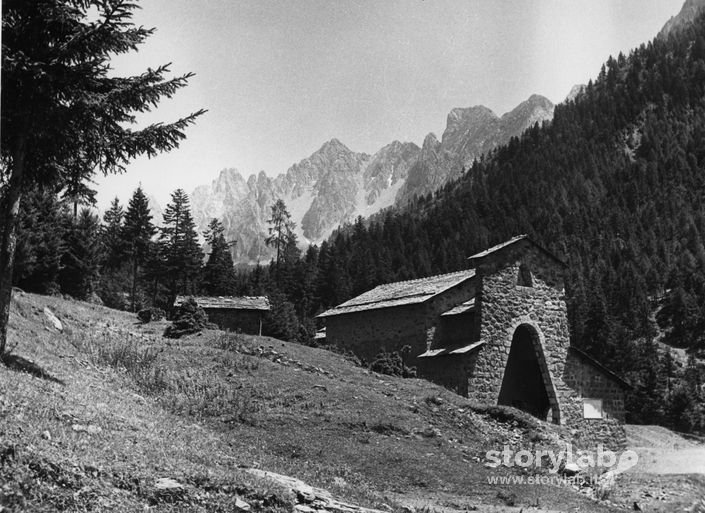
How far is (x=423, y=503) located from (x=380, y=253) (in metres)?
91.7

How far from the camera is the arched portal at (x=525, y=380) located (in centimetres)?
3134

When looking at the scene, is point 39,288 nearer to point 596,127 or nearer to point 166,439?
point 166,439

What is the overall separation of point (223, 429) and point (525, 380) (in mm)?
19867

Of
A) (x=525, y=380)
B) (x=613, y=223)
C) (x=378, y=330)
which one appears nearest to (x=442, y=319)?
(x=378, y=330)

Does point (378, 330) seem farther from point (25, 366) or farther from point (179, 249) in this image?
point (179, 249)

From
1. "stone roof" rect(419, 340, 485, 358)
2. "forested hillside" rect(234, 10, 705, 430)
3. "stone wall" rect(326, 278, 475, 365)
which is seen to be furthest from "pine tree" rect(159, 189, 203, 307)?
"stone roof" rect(419, 340, 485, 358)

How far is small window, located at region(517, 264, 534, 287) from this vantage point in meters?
30.1

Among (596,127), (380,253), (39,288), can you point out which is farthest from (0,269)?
(596,127)

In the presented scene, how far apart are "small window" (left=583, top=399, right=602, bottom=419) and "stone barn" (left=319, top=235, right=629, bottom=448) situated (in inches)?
1.9

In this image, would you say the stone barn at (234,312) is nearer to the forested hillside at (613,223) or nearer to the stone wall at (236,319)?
the stone wall at (236,319)

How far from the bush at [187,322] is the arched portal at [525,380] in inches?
610

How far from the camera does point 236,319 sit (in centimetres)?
4403

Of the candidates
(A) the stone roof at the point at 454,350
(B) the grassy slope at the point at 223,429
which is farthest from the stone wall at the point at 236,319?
(A) the stone roof at the point at 454,350

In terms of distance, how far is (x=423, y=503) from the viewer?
40.4 ft
